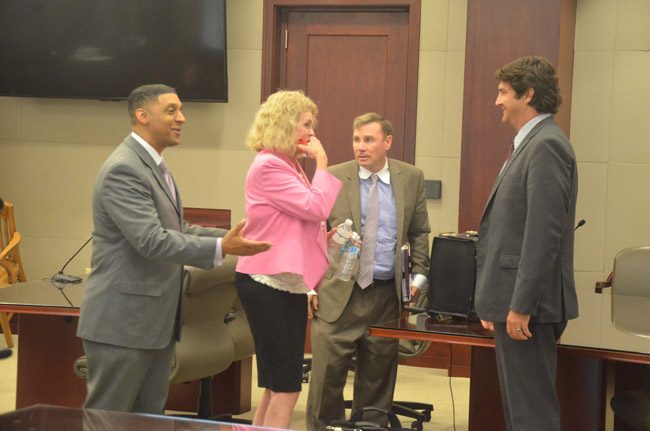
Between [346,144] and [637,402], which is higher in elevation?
[346,144]

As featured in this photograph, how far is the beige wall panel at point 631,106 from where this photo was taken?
6516mm

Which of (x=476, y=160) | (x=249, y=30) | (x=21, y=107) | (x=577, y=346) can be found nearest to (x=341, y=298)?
(x=577, y=346)

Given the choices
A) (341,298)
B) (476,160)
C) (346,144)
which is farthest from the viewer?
(346,144)

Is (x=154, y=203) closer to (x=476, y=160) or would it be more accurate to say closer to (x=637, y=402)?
(x=637, y=402)

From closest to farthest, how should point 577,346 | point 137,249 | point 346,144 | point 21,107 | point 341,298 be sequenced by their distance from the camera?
point 137,249
point 577,346
point 341,298
point 346,144
point 21,107

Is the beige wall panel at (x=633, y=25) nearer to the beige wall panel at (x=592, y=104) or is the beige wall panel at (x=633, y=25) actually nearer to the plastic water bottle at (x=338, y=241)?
the beige wall panel at (x=592, y=104)

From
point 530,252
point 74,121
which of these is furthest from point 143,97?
point 74,121

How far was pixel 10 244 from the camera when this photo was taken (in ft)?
23.4

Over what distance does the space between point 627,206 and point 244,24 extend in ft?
9.28

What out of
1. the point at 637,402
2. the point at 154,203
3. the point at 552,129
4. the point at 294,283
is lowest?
the point at 637,402

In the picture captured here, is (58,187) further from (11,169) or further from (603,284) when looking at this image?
(603,284)

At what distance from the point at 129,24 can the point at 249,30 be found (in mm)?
834

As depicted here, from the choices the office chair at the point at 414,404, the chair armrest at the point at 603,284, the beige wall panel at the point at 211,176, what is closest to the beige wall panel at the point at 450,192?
the chair armrest at the point at 603,284

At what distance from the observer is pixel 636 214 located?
6.59m
